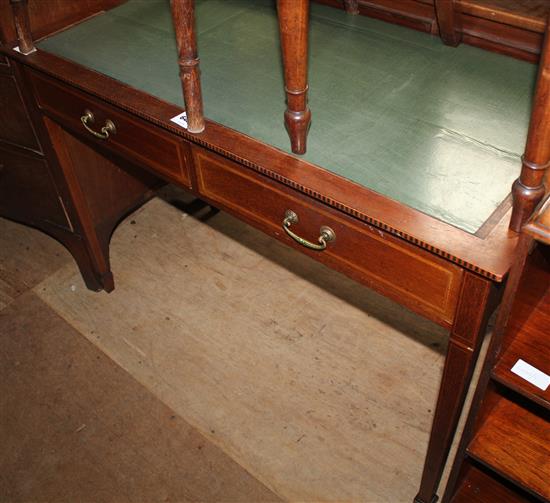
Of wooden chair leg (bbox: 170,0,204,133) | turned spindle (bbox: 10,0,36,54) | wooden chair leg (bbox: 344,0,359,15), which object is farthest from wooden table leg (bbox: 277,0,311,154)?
turned spindle (bbox: 10,0,36,54)

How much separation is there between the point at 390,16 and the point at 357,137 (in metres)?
0.59

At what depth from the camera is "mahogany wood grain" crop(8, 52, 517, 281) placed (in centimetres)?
116

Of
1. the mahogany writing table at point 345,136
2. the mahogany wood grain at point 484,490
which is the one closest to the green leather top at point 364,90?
the mahogany writing table at point 345,136

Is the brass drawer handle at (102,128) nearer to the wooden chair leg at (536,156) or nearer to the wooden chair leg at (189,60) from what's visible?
the wooden chair leg at (189,60)

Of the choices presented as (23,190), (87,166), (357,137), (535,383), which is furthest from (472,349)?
(23,190)

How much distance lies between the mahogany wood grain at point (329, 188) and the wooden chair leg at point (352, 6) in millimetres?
664

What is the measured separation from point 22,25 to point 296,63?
3.04ft

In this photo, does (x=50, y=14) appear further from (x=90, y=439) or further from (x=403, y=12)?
(x=90, y=439)

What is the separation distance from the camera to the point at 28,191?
2.28 meters

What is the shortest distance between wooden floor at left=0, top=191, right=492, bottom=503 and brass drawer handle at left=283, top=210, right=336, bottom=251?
2.62 ft

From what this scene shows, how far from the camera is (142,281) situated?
252cm

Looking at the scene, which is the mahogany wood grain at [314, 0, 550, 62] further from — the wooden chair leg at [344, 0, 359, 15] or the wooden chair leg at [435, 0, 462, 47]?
the wooden chair leg at [344, 0, 359, 15]

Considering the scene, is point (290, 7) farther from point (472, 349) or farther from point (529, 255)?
point (472, 349)

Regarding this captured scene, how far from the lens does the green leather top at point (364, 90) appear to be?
52.9 inches
